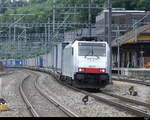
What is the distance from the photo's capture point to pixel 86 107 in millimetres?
18781

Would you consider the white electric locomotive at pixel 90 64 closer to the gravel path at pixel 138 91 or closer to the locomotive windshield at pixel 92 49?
the locomotive windshield at pixel 92 49

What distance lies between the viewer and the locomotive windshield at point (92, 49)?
28031 mm

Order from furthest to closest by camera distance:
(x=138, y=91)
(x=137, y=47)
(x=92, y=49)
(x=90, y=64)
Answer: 1. (x=137, y=47)
2. (x=138, y=91)
3. (x=92, y=49)
4. (x=90, y=64)

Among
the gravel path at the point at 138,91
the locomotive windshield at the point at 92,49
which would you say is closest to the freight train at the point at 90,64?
the locomotive windshield at the point at 92,49

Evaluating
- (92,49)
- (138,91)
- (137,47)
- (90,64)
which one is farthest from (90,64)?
(137,47)

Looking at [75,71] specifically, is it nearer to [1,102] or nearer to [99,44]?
[99,44]

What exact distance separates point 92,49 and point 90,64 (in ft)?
3.37

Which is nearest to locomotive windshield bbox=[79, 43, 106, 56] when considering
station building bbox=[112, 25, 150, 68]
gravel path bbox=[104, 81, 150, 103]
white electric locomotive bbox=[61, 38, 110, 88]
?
white electric locomotive bbox=[61, 38, 110, 88]

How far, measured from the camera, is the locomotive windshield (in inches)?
1104

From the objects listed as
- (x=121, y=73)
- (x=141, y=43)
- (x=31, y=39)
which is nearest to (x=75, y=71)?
(x=121, y=73)

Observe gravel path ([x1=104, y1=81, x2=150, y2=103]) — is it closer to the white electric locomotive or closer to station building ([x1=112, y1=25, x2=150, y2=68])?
the white electric locomotive

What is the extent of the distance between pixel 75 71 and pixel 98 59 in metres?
1.49

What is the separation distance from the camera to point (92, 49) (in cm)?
2805

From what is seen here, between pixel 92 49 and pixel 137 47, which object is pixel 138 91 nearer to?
pixel 92 49
